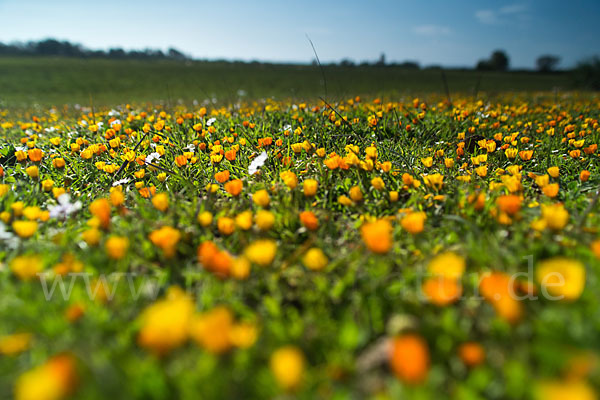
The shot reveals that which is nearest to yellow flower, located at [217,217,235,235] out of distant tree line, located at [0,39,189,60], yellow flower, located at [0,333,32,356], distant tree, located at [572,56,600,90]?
yellow flower, located at [0,333,32,356]

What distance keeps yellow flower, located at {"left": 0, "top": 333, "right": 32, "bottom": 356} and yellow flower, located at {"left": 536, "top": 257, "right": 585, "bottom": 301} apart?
148 cm

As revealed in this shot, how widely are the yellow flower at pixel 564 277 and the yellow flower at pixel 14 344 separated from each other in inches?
58.1

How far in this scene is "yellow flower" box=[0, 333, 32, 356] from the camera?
899 millimetres

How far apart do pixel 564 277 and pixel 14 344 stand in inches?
60.7

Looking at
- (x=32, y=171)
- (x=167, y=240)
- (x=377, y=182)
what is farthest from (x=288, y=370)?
(x=32, y=171)

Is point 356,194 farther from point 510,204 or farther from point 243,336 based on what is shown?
point 243,336

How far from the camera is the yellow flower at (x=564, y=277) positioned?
0.86m

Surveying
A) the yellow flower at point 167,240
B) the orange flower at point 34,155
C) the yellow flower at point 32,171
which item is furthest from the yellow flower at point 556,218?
the orange flower at point 34,155

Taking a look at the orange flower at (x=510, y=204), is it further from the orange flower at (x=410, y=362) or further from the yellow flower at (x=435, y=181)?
the orange flower at (x=410, y=362)

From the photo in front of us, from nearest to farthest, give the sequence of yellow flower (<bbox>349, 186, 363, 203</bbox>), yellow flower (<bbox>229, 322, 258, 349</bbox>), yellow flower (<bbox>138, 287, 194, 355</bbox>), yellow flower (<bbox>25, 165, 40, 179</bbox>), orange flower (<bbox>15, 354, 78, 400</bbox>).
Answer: orange flower (<bbox>15, 354, 78, 400</bbox>), yellow flower (<bbox>138, 287, 194, 355</bbox>), yellow flower (<bbox>229, 322, 258, 349</bbox>), yellow flower (<bbox>349, 186, 363, 203</bbox>), yellow flower (<bbox>25, 165, 40, 179</bbox>)

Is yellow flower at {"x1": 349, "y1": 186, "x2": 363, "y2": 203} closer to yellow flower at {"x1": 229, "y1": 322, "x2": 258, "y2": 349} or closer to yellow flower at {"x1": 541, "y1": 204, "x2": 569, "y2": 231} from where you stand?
yellow flower at {"x1": 541, "y1": 204, "x2": 569, "y2": 231}

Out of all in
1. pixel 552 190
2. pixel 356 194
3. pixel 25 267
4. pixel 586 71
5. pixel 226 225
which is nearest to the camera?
pixel 25 267

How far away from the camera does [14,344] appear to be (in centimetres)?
91

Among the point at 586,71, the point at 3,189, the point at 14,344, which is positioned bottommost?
the point at 14,344
